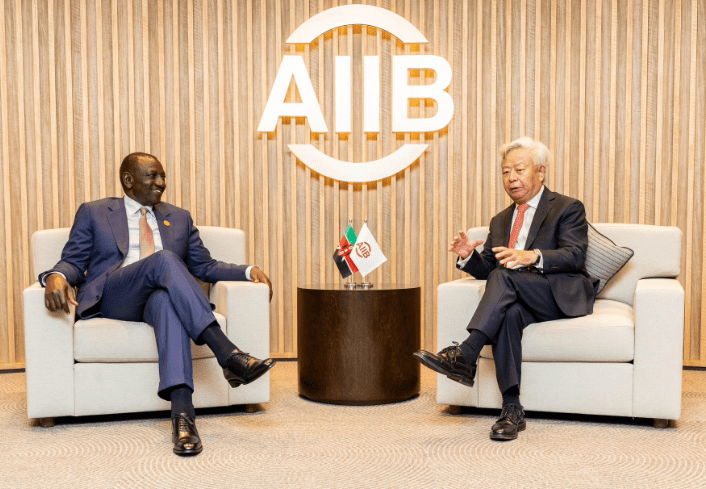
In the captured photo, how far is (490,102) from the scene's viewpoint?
4480 mm

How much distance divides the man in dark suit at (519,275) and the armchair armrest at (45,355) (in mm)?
1582

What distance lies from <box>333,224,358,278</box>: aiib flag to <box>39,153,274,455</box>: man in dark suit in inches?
18.9

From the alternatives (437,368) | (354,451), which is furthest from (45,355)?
(437,368)

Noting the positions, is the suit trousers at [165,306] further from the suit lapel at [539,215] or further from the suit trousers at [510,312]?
the suit lapel at [539,215]

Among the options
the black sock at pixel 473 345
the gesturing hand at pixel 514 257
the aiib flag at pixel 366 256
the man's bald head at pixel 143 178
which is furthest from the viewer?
the aiib flag at pixel 366 256

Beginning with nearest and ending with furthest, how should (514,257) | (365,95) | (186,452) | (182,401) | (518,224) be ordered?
(186,452) → (182,401) → (514,257) → (518,224) → (365,95)

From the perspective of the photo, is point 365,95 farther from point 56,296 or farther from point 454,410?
point 56,296

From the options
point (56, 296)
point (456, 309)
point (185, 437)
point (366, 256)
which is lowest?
point (185, 437)

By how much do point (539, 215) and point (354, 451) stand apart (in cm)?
150

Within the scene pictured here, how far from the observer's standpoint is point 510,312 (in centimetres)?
285

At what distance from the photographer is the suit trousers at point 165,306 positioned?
8.82ft

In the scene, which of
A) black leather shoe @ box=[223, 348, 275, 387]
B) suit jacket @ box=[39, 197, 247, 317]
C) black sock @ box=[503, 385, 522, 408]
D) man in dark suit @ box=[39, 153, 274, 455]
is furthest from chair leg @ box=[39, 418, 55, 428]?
black sock @ box=[503, 385, 522, 408]

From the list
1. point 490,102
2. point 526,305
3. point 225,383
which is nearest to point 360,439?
point 225,383

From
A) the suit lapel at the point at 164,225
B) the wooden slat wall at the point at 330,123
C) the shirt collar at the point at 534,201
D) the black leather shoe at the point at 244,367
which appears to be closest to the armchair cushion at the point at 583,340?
the shirt collar at the point at 534,201
